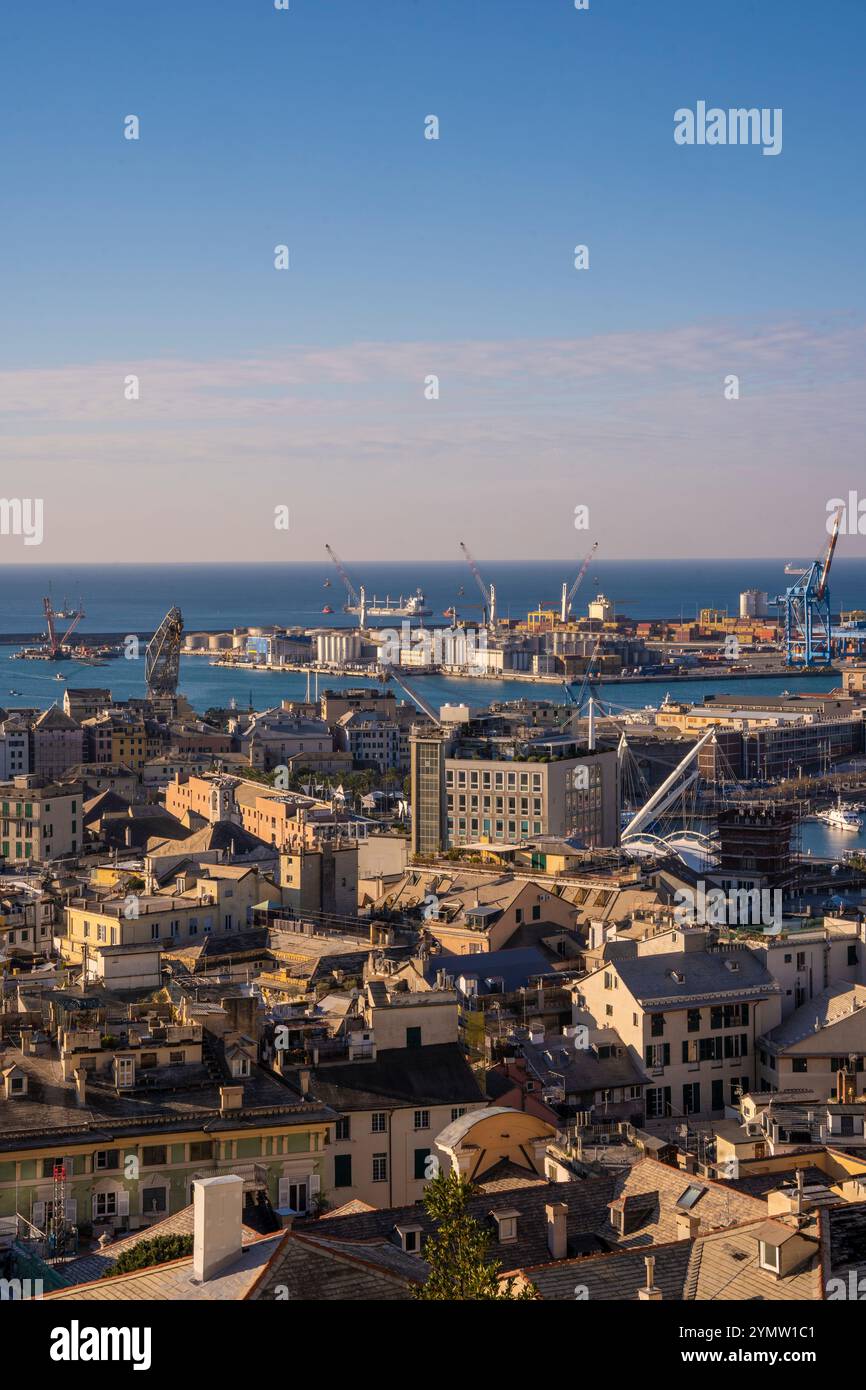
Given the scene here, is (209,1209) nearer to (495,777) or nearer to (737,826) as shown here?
(737,826)

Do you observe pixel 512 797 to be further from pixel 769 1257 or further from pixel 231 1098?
pixel 769 1257

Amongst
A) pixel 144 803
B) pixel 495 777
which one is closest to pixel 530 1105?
pixel 495 777

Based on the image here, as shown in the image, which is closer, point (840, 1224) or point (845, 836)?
point (840, 1224)

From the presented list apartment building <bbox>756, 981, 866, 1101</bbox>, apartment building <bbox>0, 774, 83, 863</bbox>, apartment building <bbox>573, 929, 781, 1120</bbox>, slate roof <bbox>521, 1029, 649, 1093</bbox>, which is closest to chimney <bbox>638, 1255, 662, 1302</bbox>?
slate roof <bbox>521, 1029, 649, 1093</bbox>

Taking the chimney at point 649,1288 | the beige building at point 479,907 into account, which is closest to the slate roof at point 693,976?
the beige building at point 479,907

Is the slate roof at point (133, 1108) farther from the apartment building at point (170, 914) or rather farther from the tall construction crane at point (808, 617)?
the tall construction crane at point (808, 617)

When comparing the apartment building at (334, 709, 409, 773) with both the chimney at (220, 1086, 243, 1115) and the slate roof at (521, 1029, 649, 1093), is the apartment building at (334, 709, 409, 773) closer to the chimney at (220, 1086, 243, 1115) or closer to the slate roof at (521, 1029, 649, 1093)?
the slate roof at (521, 1029, 649, 1093)
